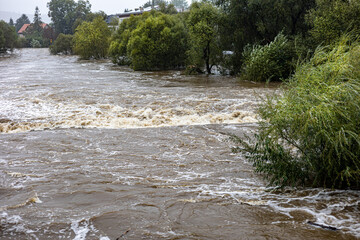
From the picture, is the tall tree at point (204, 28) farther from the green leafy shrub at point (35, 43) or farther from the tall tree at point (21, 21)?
the tall tree at point (21, 21)

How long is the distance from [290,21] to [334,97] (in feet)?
63.0

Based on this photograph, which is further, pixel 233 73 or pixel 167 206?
pixel 233 73

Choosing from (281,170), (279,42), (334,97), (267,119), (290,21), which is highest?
(290,21)

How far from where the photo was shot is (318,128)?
5.39 m

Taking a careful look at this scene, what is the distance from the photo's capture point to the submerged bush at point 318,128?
5359mm

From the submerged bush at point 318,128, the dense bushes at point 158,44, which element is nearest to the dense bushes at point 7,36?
the dense bushes at point 158,44

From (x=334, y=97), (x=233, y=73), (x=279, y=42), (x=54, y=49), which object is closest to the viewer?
(x=334, y=97)

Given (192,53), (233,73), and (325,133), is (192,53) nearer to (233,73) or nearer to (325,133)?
(233,73)

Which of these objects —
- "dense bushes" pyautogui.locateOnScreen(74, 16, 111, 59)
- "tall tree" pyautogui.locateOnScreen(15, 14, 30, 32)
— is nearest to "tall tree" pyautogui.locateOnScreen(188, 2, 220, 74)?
"dense bushes" pyautogui.locateOnScreen(74, 16, 111, 59)

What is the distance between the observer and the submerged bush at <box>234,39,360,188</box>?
536cm

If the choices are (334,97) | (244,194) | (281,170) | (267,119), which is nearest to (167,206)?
(244,194)

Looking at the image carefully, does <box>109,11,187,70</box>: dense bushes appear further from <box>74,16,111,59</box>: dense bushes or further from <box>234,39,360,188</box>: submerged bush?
<box>234,39,360,188</box>: submerged bush

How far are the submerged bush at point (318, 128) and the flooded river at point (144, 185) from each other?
1.28 ft

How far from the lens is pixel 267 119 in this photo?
6.50 metres
